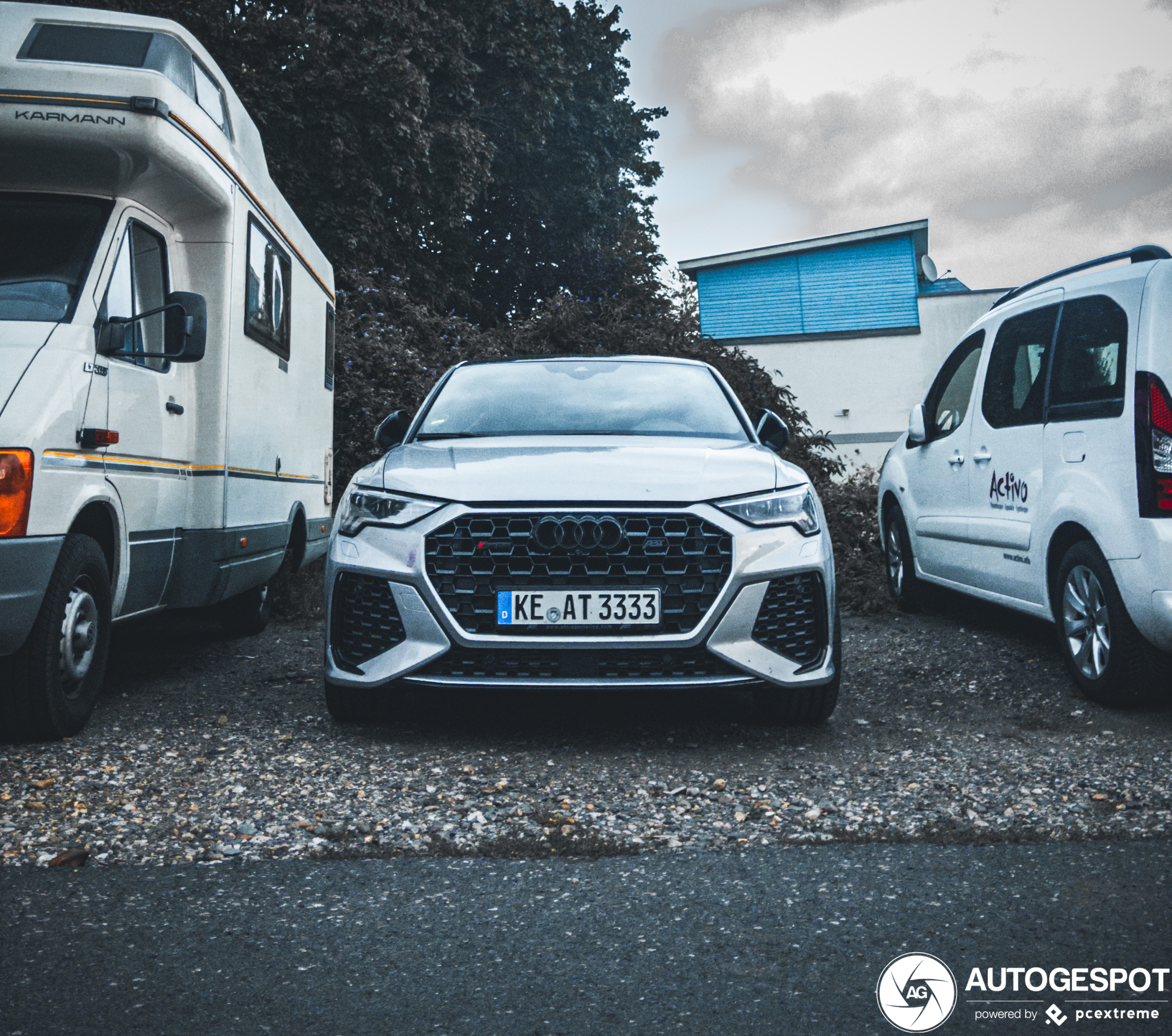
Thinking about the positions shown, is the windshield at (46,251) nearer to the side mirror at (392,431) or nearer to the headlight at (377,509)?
the headlight at (377,509)

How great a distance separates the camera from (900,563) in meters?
8.14

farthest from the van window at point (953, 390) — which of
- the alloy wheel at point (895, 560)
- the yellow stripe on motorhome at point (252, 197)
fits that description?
the yellow stripe on motorhome at point (252, 197)

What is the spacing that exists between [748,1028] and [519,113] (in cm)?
2506

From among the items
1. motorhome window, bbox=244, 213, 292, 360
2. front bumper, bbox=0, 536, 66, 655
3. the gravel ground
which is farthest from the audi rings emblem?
motorhome window, bbox=244, 213, 292, 360

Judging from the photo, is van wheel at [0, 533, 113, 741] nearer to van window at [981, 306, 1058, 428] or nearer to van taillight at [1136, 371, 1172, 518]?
van taillight at [1136, 371, 1172, 518]

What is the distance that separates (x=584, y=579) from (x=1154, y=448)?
2.32 meters

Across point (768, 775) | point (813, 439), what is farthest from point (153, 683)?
point (813, 439)

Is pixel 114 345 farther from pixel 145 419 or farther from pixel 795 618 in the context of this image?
pixel 795 618

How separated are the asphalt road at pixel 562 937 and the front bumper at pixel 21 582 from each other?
3.78 ft

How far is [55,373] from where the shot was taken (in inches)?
172

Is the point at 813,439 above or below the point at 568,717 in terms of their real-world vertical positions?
above

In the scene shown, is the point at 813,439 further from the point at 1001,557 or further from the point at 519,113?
the point at 519,113

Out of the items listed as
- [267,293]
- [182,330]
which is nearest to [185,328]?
[182,330]

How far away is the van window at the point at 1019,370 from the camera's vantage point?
576 centimetres
